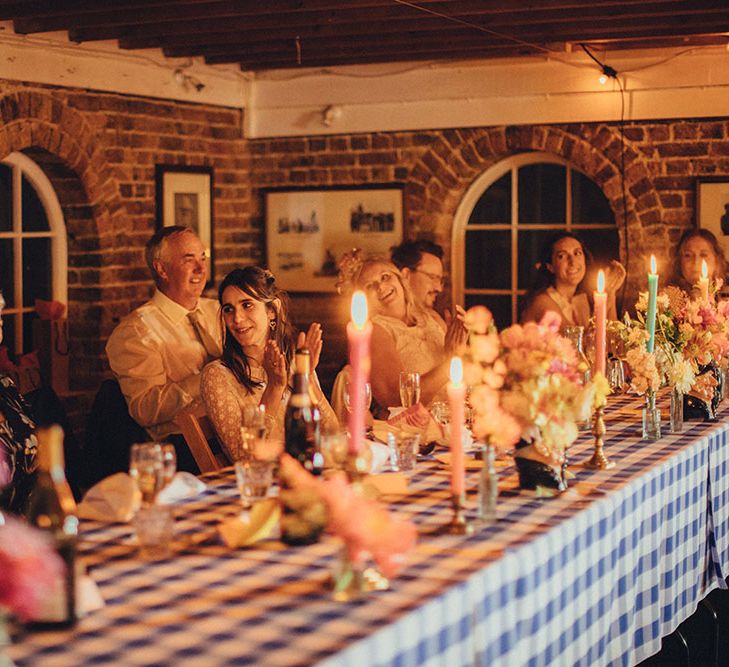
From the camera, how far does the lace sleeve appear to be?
3943 mm

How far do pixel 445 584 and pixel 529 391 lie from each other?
0.73 m

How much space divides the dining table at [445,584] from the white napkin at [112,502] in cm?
3

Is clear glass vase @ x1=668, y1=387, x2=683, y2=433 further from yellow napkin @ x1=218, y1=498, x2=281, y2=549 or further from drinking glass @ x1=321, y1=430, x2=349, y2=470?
yellow napkin @ x1=218, y1=498, x2=281, y2=549

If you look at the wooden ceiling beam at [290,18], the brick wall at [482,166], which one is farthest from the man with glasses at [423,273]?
the brick wall at [482,166]

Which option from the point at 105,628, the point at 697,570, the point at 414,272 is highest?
the point at 414,272

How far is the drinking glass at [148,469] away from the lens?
8.43 feet

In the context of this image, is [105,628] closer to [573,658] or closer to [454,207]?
[573,658]

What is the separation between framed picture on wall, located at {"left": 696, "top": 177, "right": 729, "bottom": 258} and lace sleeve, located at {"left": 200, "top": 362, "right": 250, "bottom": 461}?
3.99 meters

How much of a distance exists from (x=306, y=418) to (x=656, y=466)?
1041 mm

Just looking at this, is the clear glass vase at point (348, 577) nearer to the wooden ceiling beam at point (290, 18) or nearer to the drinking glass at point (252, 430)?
the drinking glass at point (252, 430)

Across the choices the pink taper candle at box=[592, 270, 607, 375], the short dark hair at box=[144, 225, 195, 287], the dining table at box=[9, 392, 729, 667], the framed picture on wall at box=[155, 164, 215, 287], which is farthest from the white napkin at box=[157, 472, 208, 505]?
the framed picture on wall at box=[155, 164, 215, 287]

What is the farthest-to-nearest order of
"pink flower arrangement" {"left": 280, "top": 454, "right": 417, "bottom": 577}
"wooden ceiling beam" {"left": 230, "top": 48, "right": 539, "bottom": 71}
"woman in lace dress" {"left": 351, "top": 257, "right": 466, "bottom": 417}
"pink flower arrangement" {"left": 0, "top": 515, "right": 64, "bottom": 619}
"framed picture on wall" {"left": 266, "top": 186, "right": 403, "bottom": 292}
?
1. "framed picture on wall" {"left": 266, "top": 186, "right": 403, "bottom": 292}
2. "wooden ceiling beam" {"left": 230, "top": 48, "right": 539, "bottom": 71}
3. "woman in lace dress" {"left": 351, "top": 257, "right": 466, "bottom": 417}
4. "pink flower arrangement" {"left": 280, "top": 454, "right": 417, "bottom": 577}
5. "pink flower arrangement" {"left": 0, "top": 515, "right": 64, "bottom": 619}

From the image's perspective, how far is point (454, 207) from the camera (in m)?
7.90

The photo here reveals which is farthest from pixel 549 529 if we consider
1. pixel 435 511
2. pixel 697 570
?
pixel 697 570
